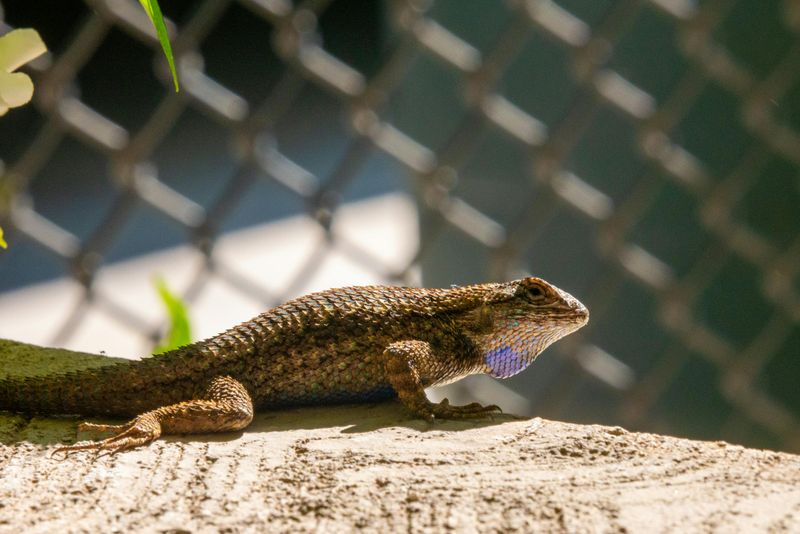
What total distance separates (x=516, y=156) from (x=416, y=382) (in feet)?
5.06

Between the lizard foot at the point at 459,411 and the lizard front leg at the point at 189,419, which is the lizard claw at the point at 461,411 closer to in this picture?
the lizard foot at the point at 459,411

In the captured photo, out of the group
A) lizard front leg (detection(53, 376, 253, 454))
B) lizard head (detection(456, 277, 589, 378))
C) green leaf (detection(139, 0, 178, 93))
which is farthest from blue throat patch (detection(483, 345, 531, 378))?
green leaf (detection(139, 0, 178, 93))

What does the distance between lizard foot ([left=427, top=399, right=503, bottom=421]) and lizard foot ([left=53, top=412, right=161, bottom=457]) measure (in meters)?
0.29

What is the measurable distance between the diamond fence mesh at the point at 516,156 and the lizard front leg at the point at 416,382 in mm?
1024

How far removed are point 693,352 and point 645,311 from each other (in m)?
0.19

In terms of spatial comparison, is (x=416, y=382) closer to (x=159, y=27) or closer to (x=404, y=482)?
(x=404, y=482)

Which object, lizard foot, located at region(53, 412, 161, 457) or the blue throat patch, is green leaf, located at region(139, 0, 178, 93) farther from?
the blue throat patch

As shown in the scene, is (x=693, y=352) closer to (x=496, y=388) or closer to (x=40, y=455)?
(x=496, y=388)

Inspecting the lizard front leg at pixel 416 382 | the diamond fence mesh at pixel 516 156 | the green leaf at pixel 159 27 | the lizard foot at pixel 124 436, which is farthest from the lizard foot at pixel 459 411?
the diamond fence mesh at pixel 516 156

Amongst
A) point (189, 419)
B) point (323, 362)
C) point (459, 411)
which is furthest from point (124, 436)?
point (459, 411)

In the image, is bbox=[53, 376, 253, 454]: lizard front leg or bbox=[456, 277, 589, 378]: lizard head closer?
bbox=[53, 376, 253, 454]: lizard front leg

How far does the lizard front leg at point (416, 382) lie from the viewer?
3.94ft

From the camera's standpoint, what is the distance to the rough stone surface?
926mm

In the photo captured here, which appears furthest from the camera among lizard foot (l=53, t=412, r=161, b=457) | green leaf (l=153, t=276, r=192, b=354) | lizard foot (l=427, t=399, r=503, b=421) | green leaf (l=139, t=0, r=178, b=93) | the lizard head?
green leaf (l=153, t=276, r=192, b=354)
